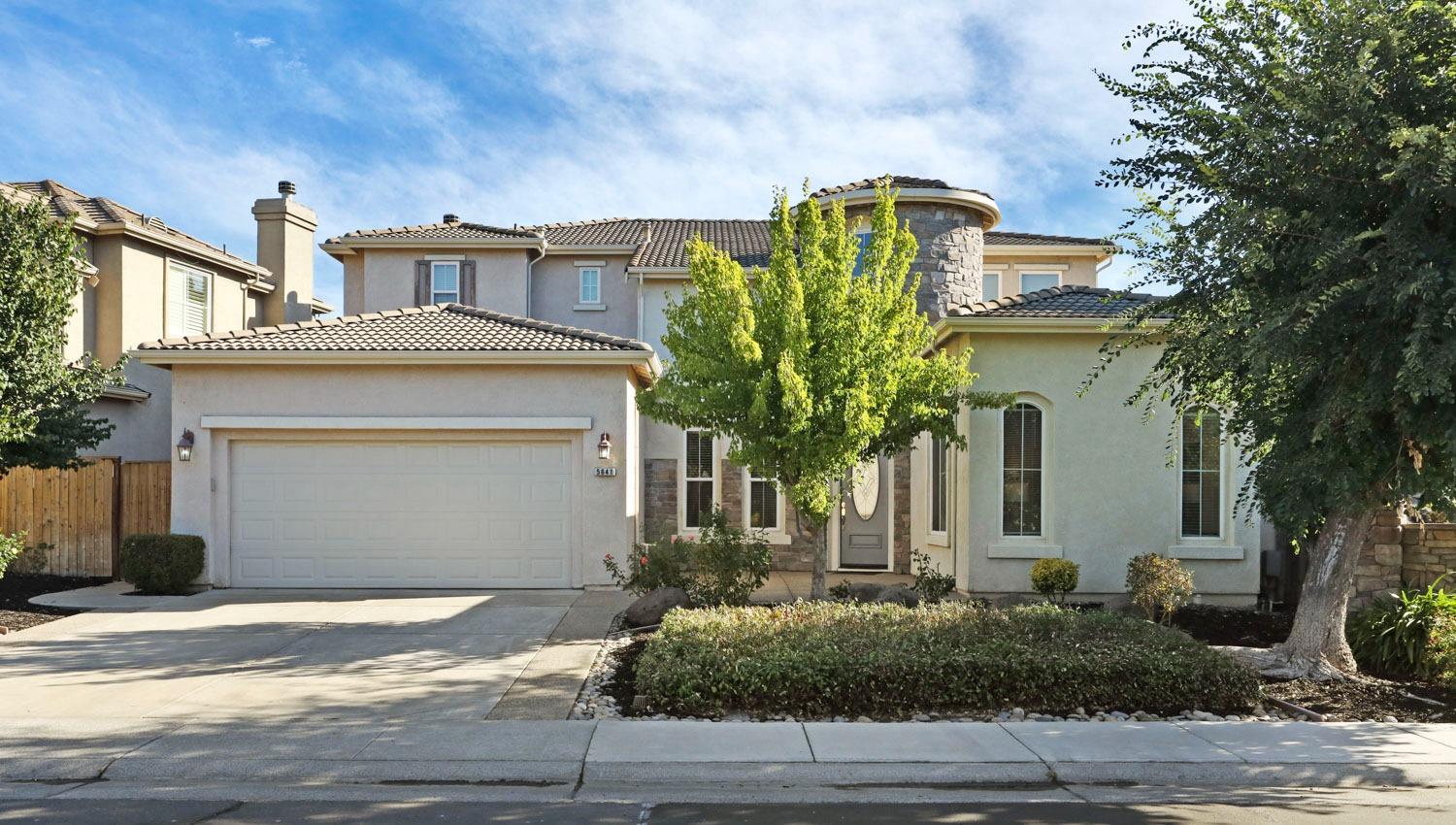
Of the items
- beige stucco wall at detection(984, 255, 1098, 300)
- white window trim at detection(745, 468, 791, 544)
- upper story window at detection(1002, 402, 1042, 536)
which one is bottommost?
white window trim at detection(745, 468, 791, 544)

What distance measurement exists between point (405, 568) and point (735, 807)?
975 centimetres

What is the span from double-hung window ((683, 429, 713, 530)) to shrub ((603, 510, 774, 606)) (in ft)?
18.2

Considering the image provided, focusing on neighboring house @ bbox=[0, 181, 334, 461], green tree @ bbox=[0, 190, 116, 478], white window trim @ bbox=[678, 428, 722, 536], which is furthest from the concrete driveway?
neighboring house @ bbox=[0, 181, 334, 461]

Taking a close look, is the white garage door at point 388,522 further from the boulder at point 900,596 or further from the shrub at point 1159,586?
the shrub at point 1159,586

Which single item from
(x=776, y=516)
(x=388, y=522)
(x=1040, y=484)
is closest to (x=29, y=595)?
(x=388, y=522)

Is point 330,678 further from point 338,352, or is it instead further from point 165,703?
point 338,352

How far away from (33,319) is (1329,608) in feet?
47.0

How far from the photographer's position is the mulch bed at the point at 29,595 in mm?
11797

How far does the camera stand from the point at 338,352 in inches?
560

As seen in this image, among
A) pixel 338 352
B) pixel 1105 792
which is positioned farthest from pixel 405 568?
pixel 1105 792

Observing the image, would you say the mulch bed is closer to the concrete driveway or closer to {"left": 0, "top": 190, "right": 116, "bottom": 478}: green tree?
the concrete driveway

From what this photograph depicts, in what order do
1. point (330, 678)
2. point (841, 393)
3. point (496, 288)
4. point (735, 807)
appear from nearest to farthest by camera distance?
point (735, 807), point (330, 678), point (841, 393), point (496, 288)

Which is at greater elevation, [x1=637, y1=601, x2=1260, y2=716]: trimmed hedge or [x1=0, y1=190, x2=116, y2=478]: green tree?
[x1=0, y1=190, x2=116, y2=478]: green tree

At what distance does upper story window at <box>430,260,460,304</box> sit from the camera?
2345cm
